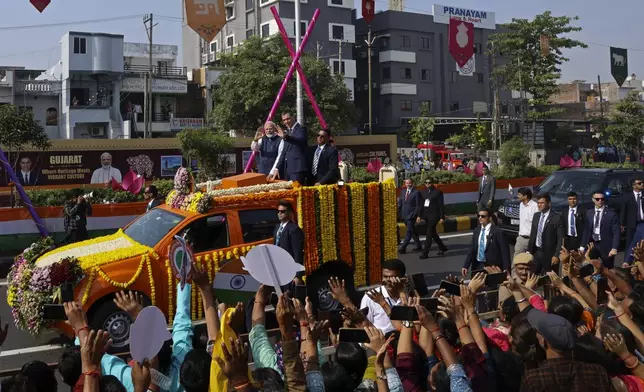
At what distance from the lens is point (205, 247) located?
8.45 m

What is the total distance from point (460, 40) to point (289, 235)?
1665cm

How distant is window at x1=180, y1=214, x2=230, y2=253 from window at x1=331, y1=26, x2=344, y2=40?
5141 cm

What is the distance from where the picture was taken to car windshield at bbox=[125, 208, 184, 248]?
8359 mm

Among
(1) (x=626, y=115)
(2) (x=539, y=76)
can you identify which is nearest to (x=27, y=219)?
(1) (x=626, y=115)

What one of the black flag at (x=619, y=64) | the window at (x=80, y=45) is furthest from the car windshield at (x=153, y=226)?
the window at (x=80, y=45)

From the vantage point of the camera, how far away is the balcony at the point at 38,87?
4772cm

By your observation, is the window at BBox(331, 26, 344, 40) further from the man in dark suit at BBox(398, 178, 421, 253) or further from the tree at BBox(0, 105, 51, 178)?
the man in dark suit at BBox(398, 178, 421, 253)

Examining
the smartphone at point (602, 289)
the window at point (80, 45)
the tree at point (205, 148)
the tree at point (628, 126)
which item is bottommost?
the smartphone at point (602, 289)

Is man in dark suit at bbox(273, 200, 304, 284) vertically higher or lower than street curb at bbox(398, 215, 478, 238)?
higher

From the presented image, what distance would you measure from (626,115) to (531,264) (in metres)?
36.5

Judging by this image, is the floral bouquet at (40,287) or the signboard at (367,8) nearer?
the floral bouquet at (40,287)

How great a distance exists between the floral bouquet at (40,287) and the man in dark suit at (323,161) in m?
3.71

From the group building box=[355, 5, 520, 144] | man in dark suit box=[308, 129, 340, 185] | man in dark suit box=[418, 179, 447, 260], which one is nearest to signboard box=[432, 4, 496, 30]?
building box=[355, 5, 520, 144]

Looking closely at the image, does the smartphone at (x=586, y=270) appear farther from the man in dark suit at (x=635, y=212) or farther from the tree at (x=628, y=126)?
the tree at (x=628, y=126)
